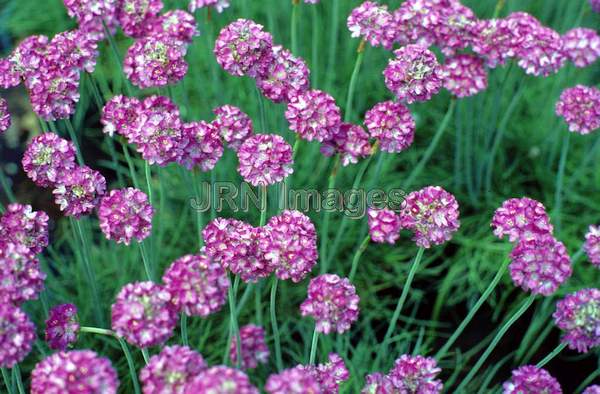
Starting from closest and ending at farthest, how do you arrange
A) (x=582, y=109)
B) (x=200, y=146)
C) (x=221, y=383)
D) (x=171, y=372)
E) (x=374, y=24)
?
1. (x=221, y=383)
2. (x=171, y=372)
3. (x=200, y=146)
4. (x=374, y=24)
5. (x=582, y=109)

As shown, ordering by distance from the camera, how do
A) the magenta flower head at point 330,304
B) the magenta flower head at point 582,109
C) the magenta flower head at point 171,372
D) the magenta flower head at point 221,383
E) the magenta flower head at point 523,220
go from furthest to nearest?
the magenta flower head at point 582,109
the magenta flower head at point 523,220
the magenta flower head at point 330,304
the magenta flower head at point 171,372
the magenta flower head at point 221,383

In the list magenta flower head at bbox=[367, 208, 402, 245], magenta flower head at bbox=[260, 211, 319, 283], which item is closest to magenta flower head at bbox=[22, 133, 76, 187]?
magenta flower head at bbox=[260, 211, 319, 283]

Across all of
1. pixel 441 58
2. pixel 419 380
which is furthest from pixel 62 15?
pixel 419 380

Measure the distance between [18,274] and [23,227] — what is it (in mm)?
203

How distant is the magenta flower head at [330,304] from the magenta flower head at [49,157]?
71 cm

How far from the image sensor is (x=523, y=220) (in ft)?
5.87

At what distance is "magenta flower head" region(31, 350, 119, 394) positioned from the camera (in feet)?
4.44

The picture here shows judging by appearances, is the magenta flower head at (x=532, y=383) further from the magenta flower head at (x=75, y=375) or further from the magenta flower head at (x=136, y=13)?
the magenta flower head at (x=136, y=13)

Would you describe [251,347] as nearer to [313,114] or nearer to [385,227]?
[385,227]

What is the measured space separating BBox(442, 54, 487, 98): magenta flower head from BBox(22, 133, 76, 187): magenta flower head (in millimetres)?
1199

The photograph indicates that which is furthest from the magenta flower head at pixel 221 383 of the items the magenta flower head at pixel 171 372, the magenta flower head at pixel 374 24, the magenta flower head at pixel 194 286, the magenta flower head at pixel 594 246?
the magenta flower head at pixel 374 24

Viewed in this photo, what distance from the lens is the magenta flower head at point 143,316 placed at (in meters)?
1.45

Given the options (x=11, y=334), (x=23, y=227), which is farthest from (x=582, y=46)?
(x=11, y=334)

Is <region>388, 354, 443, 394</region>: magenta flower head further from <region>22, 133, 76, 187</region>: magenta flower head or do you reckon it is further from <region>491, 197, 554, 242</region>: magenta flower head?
<region>22, 133, 76, 187</region>: magenta flower head
